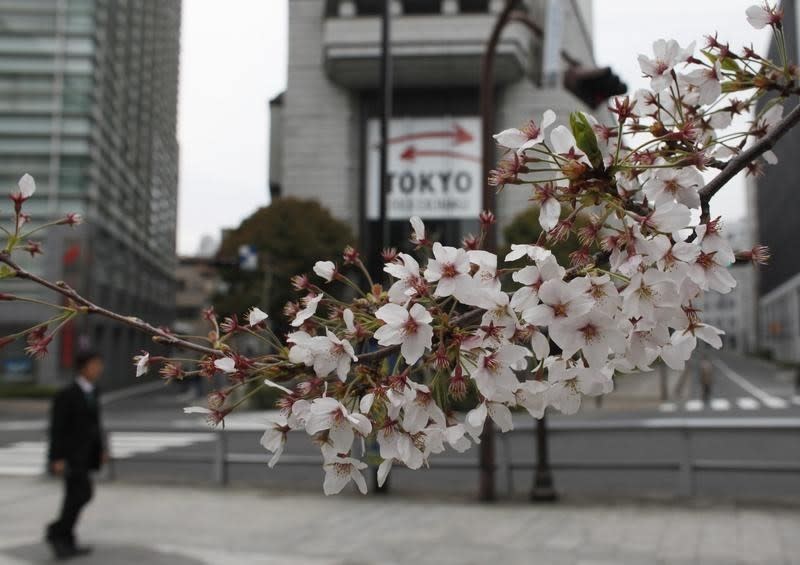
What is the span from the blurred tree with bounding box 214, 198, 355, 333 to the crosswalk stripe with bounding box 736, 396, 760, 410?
1554 cm

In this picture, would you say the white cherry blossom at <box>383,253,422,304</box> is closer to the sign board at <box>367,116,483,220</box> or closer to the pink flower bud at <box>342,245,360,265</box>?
the pink flower bud at <box>342,245,360,265</box>

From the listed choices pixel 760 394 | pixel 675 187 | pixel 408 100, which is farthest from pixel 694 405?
pixel 675 187

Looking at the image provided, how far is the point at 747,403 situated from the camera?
27.7 m

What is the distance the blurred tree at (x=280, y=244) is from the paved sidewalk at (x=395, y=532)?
20.4m

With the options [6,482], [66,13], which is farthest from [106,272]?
[6,482]

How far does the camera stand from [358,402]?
3.59ft

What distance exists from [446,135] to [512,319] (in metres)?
32.6

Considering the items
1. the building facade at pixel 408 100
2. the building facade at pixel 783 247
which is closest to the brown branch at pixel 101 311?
the building facade at pixel 408 100

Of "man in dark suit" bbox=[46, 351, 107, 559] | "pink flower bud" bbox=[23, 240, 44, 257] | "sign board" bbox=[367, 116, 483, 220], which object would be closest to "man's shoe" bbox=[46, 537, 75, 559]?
"man in dark suit" bbox=[46, 351, 107, 559]

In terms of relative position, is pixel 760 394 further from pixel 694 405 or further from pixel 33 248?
pixel 33 248

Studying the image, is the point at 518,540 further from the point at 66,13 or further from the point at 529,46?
the point at 66,13

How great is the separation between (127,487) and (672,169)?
11.0 metres

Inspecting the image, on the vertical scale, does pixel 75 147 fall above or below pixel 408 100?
below

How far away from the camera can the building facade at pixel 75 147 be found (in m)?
33.6
